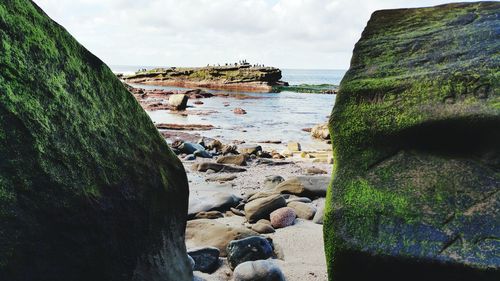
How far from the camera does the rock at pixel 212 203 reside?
4949mm

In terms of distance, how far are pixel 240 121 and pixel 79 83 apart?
17641mm

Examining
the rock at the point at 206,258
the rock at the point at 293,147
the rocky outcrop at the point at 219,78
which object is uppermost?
the rocky outcrop at the point at 219,78

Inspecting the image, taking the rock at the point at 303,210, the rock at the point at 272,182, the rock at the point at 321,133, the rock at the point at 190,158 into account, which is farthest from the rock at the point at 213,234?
the rock at the point at 321,133

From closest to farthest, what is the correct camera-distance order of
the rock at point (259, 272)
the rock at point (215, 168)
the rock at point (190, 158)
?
the rock at point (259, 272), the rock at point (215, 168), the rock at point (190, 158)

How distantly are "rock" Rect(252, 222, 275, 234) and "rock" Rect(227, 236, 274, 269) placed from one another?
679 mm

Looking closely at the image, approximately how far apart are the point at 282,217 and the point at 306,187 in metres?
1.33

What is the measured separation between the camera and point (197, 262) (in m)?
3.26

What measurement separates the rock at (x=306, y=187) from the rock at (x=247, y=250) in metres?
2.23

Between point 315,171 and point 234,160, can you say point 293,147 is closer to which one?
point 234,160

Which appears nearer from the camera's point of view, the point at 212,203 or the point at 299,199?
the point at 212,203

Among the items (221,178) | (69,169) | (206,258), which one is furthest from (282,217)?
(69,169)

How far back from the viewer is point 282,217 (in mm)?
4441

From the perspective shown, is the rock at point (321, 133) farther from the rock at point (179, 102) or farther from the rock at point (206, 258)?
the rock at point (206, 258)

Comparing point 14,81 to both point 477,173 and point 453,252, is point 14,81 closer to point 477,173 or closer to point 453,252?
point 453,252
